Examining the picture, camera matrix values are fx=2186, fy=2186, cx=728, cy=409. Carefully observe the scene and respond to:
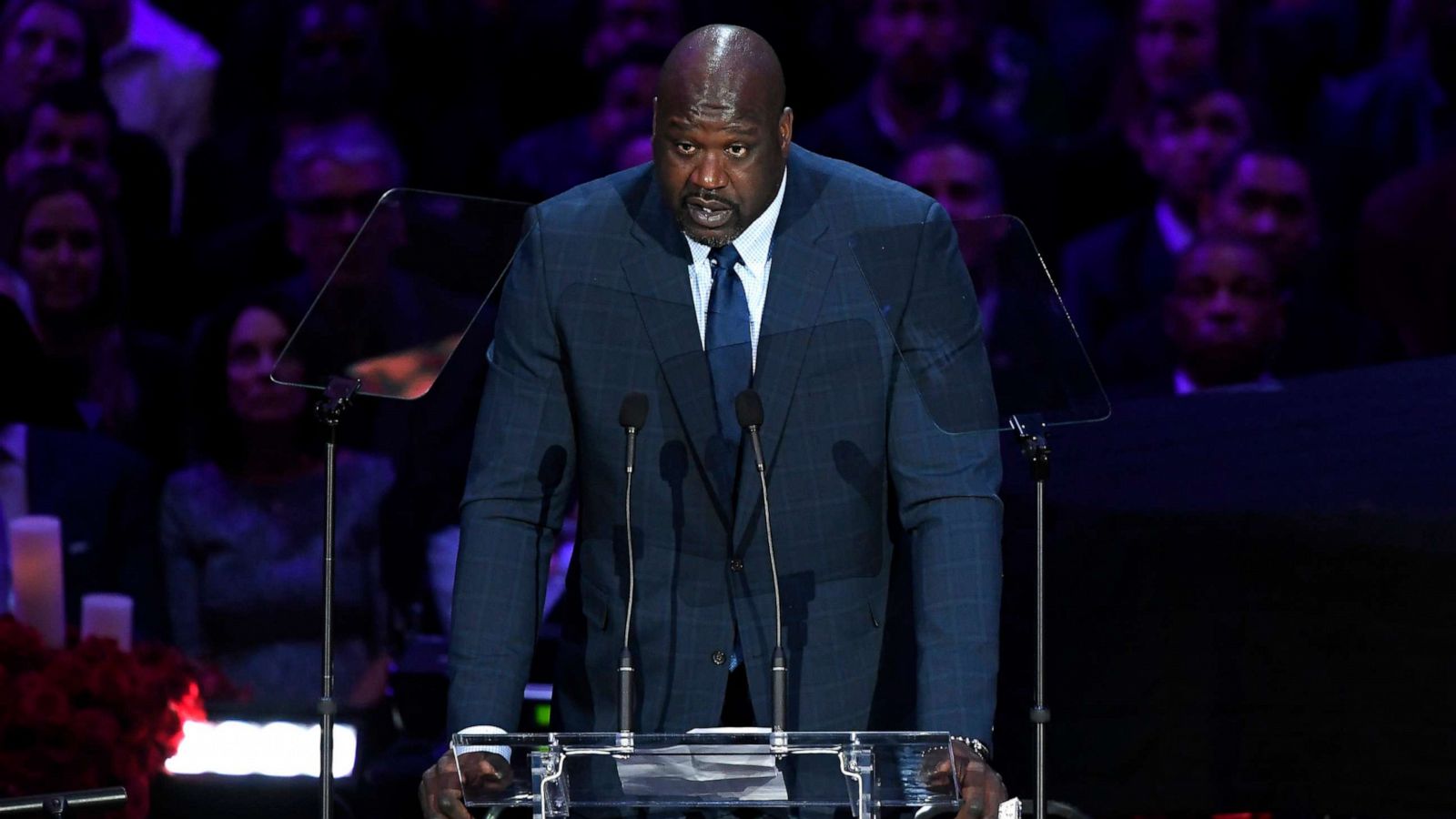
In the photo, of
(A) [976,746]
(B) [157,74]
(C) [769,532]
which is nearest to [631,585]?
(C) [769,532]

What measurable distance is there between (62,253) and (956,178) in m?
2.44

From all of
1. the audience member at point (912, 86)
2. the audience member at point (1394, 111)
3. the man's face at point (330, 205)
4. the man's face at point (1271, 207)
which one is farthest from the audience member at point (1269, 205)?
the man's face at point (330, 205)

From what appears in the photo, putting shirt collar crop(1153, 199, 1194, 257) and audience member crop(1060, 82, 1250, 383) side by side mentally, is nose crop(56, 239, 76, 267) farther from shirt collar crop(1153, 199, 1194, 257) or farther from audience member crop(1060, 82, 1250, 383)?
shirt collar crop(1153, 199, 1194, 257)

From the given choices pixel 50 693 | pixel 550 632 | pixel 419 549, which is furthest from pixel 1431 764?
pixel 419 549

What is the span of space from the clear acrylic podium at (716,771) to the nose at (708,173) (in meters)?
0.85

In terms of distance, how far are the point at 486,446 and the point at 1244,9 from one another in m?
3.65

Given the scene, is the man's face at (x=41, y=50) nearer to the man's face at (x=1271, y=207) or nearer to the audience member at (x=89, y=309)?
the audience member at (x=89, y=309)

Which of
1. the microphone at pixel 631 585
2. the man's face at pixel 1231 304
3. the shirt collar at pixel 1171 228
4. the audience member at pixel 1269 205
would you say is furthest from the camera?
the shirt collar at pixel 1171 228

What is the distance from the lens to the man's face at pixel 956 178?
589 cm

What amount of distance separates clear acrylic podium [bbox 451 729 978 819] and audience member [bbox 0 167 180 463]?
3.79 meters

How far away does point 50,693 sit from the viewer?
3.92m

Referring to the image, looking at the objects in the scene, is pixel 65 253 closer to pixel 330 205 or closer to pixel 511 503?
pixel 330 205

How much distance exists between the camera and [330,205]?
5.98 meters

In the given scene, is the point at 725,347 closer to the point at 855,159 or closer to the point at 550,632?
the point at 550,632
